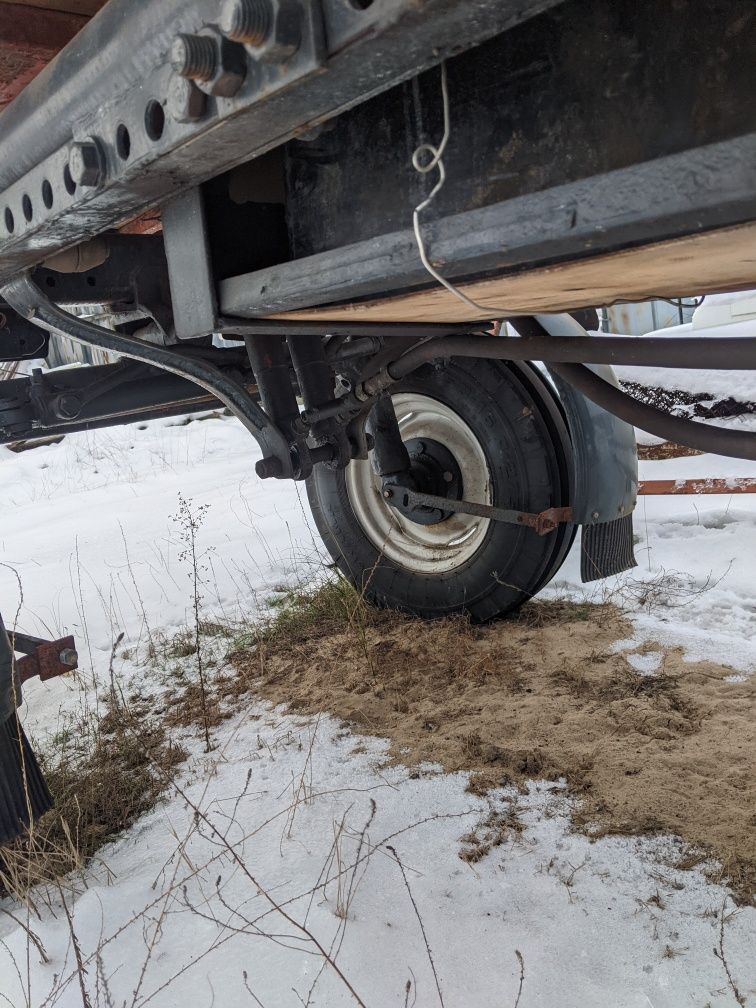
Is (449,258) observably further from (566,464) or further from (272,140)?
(566,464)

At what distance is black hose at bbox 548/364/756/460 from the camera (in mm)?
1759

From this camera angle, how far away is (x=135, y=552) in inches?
223

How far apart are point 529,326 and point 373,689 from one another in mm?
1340

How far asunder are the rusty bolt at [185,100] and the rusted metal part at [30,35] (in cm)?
63

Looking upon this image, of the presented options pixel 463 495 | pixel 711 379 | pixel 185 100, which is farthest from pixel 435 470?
pixel 711 379

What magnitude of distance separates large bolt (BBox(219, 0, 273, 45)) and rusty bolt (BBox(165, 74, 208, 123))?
129 millimetres

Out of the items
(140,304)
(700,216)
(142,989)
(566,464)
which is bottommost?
(142,989)

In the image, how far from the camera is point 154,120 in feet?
3.67

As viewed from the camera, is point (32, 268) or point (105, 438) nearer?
point (32, 268)

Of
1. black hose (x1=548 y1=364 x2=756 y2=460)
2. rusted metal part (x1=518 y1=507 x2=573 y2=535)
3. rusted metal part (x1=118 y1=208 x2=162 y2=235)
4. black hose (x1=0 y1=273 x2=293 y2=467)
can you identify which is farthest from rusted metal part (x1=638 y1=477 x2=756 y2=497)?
rusted metal part (x1=118 y1=208 x2=162 y2=235)

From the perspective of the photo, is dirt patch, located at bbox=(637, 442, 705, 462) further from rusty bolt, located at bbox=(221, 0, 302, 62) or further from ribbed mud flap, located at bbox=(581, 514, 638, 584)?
rusty bolt, located at bbox=(221, 0, 302, 62)

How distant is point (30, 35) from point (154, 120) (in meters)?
0.56

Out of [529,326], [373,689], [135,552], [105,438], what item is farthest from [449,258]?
[105,438]

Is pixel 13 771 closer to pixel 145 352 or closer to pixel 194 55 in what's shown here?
pixel 145 352
